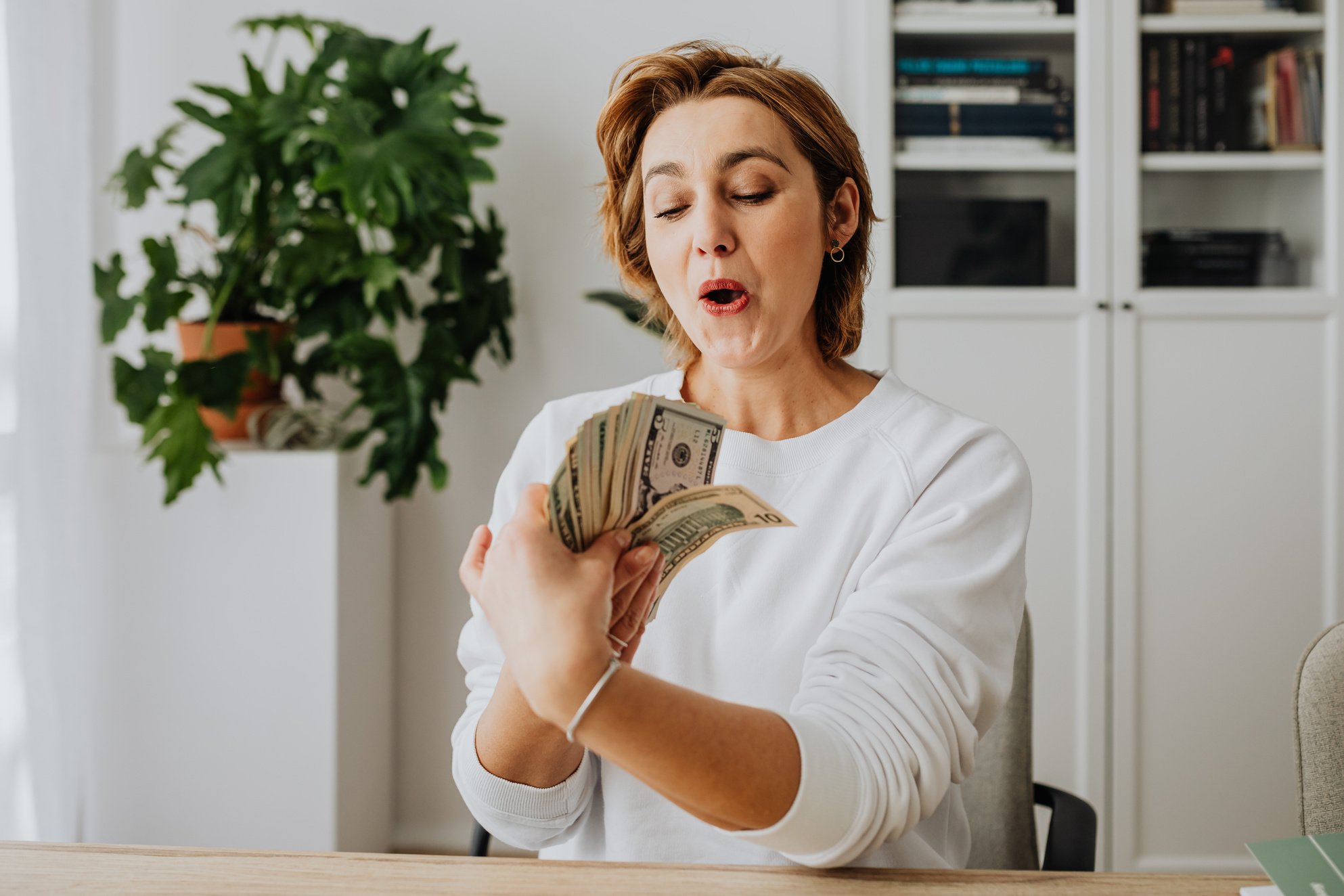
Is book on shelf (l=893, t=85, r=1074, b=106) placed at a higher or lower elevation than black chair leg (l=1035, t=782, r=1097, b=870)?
higher

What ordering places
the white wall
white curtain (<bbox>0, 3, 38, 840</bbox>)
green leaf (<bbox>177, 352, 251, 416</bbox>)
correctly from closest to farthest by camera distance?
white curtain (<bbox>0, 3, 38, 840</bbox>) < green leaf (<bbox>177, 352, 251, 416</bbox>) < the white wall

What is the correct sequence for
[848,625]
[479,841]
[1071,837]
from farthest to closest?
[479,841] → [1071,837] → [848,625]

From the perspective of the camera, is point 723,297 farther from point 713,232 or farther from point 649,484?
point 649,484

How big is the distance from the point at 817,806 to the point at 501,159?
2.12m

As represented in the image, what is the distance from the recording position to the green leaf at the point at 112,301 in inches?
81.7

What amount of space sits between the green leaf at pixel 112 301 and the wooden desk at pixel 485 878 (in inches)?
58.2

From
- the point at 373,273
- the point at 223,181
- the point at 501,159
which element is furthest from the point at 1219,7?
the point at 223,181

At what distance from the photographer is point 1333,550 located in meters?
2.24

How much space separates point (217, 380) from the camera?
208 cm

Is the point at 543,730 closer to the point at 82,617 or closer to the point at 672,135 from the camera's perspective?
the point at 672,135

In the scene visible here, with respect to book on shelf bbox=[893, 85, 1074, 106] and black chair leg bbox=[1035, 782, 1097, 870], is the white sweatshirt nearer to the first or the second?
black chair leg bbox=[1035, 782, 1097, 870]

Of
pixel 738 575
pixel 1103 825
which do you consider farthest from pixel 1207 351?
pixel 738 575

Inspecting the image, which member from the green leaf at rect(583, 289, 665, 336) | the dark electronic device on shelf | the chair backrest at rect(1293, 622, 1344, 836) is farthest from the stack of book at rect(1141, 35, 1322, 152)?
the chair backrest at rect(1293, 622, 1344, 836)

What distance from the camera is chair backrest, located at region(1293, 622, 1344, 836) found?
100 centimetres
